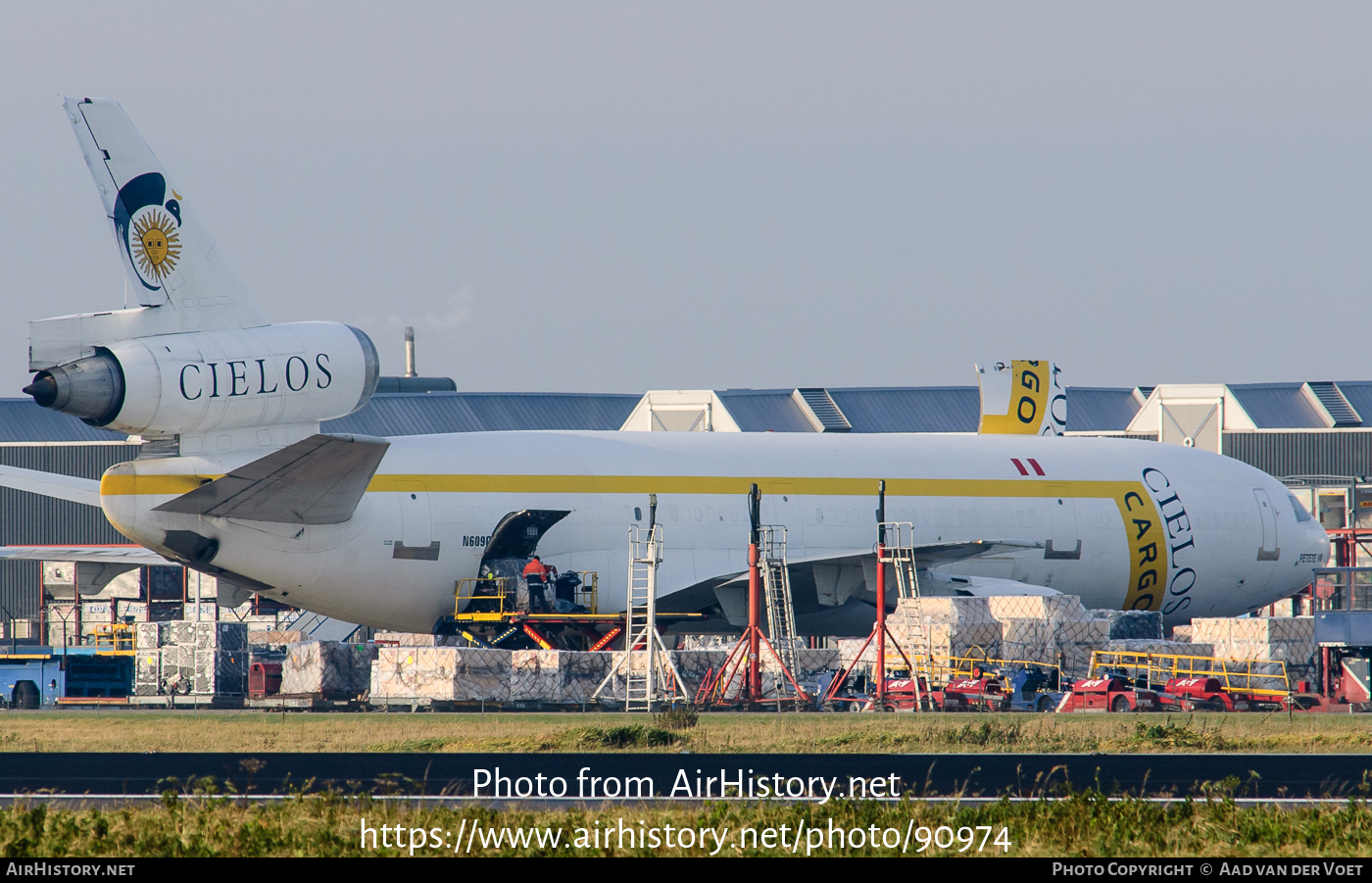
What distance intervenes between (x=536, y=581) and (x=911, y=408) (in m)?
47.4

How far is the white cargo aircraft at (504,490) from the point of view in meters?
27.6

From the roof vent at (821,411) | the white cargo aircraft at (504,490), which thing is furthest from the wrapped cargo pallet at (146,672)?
the roof vent at (821,411)

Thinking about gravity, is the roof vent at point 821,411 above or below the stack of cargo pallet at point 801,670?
above

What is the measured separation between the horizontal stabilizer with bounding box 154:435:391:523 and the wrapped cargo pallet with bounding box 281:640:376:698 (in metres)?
6.46

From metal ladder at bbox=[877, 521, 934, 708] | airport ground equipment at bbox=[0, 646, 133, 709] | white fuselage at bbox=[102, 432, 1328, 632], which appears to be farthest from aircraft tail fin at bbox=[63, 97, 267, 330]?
airport ground equipment at bbox=[0, 646, 133, 709]

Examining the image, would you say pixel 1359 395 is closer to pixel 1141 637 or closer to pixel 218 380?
pixel 1141 637

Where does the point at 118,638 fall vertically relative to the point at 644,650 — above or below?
below

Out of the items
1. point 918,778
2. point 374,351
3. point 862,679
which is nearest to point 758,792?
point 918,778

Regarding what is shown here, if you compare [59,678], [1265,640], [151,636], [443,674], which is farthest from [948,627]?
[151,636]

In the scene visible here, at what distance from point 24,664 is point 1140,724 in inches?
993

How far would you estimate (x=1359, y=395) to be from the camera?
241ft

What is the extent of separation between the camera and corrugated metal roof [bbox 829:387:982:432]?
76.8 m

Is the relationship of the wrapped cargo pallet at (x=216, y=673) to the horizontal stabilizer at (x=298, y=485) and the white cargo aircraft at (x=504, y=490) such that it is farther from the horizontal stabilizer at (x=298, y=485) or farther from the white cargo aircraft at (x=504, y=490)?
the horizontal stabilizer at (x=298, y=485)

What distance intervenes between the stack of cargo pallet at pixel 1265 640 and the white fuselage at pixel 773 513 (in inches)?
127
